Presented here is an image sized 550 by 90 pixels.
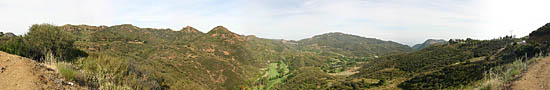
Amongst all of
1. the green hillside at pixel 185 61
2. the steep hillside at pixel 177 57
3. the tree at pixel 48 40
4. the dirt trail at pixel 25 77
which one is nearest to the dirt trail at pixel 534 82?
the green hillside at pixel 185 61

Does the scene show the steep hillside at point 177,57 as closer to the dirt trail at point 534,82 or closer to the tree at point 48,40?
the tree at point 48,40

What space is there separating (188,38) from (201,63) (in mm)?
44445

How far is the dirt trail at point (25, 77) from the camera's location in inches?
196

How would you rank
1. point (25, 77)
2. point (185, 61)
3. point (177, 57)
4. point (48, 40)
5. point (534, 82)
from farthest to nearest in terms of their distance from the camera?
point (177, 57) → point (185, 61) → point (534, 82) → point (48, 40) → point (25, 77)

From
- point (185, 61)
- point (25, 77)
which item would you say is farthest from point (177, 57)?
point (25, 77)

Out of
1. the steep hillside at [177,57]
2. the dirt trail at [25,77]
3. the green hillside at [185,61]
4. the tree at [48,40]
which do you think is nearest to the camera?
the dirt trail at [25,77]

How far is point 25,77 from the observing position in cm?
532

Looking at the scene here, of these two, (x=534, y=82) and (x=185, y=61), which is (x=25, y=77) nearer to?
(x=534, y=82)

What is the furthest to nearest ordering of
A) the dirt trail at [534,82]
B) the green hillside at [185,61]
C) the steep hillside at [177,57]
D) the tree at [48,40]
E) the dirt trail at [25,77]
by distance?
the steep hillside at [177,57], the dirt trail at [534,82], the tree at [48,40], the green hillside at [185,61], the dirt trail at [25,77]

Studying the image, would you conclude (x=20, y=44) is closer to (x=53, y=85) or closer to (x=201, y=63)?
(x=53, y=85)

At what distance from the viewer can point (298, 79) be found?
103m

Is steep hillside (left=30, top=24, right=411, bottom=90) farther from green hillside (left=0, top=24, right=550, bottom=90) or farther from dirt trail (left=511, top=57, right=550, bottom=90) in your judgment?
dirt trail (left=511, top=57, right=550, bottom=90)

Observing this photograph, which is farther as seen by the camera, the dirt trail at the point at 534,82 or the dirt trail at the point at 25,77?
the dirt trail at the point at 534,82

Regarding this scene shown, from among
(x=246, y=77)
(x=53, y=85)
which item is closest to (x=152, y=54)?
(x=246, y=77)
